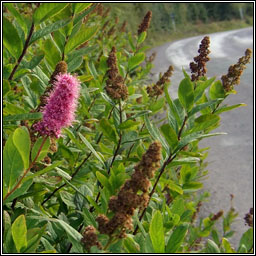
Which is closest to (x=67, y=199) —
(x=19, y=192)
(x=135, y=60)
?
(x=19, y=192)

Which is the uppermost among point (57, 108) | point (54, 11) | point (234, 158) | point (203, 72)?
point (234, 158)

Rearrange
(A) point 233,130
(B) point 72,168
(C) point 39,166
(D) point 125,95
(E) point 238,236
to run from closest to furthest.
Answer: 1. (C) point 39,166
2. (D) point 125,95
3. (B) point 72,168
4. (E) point 238,236
5. (A) point 233,130

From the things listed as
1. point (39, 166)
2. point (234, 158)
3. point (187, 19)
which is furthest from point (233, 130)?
point (187, 19)

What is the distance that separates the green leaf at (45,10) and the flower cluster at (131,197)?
594mm

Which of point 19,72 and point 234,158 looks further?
point 234,158

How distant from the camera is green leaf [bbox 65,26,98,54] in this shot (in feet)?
4.60

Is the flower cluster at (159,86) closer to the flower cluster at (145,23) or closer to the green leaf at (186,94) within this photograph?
the flower cluster at (145,23)

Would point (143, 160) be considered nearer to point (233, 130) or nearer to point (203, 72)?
point (203, 72)

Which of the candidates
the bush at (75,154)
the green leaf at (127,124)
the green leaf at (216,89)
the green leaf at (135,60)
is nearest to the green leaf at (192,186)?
the bush at (75,154)

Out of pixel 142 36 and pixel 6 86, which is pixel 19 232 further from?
pixel 142 36

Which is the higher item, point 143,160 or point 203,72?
point 203,72

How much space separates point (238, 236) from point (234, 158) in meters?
2.15

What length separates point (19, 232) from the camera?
88 centimetres

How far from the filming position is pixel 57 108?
3.07 ft
